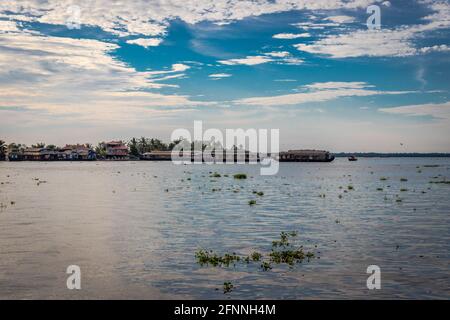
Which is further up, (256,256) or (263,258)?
(256,256)

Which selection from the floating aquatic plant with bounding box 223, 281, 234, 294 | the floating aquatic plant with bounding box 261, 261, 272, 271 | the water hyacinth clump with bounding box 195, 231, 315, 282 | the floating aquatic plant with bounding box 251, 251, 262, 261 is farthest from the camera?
the floating aquatic plant with bounding box 251, 251, 262, 261

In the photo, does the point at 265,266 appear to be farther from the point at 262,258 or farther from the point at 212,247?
the point at 212,247

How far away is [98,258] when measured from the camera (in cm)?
2120

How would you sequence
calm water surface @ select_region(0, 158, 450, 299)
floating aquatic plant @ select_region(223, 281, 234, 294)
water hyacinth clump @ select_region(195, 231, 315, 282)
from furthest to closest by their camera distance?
water hyacinth clump @ select_region(195, 231, 315, 282) < calm water surface @ select_region(0, 158, 450, 299) < floating aquatic plant @ select_region(223, 281, 234, 294)

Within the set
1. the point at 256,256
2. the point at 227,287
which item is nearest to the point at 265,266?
the point at 256,256

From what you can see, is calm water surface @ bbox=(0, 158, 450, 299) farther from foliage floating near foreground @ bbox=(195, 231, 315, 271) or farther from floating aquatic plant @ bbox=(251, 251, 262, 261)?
floating aquatic plant @ bbox=(251, 251, 262, 261)

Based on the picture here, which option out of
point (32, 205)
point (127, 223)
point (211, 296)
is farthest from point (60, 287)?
point (32, 205)

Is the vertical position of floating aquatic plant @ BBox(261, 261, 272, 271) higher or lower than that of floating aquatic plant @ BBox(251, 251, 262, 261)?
lower

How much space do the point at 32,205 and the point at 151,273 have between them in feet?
88.6

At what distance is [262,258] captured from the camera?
2145 centimetres

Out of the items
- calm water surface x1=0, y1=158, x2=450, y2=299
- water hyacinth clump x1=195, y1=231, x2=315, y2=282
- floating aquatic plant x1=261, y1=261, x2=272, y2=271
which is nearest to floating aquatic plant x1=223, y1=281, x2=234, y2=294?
calm water surface x1=0, y1=158, x2=450, y2=299

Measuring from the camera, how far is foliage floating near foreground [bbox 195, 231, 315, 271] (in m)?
20.3
